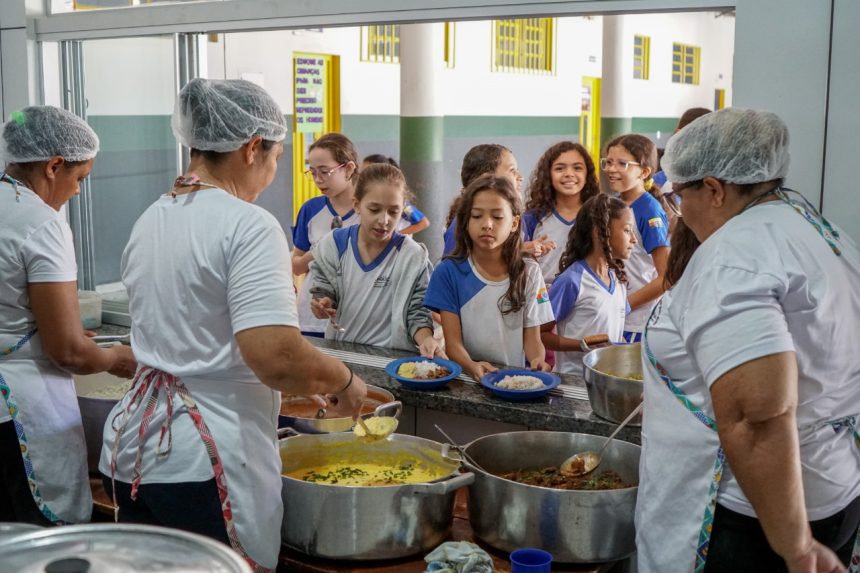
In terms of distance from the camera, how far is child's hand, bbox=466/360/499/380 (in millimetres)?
2545

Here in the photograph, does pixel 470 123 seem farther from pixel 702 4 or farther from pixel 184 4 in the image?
pixel 702 4

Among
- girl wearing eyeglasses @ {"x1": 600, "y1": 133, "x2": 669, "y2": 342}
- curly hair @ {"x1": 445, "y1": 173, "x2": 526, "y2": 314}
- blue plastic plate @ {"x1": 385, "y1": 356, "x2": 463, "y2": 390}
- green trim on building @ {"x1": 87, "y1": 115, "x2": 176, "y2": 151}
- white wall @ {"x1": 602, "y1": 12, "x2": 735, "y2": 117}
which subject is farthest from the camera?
white wall @ {"x1": 602, "y1": 12, "x2": 735, "y2": 117}

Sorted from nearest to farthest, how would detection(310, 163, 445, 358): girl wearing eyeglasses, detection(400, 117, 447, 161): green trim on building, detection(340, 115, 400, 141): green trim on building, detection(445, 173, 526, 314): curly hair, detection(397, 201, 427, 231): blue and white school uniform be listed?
detection(445, 173, 526, 314): curly hair < detection(310, 163, 445, 358): girl wearing eyeglasses < detection(397, 201, 427, 231): blue and white school uniform < detection(400, 117, 447, 161): green trim on building < detection(340, 115, 400, 141): green trim on building

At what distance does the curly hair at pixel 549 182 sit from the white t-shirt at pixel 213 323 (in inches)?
96.9

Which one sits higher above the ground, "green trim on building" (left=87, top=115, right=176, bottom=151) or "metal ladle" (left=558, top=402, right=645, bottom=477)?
"green trim on building" (left=87, top=115, right=176, bottom=151)

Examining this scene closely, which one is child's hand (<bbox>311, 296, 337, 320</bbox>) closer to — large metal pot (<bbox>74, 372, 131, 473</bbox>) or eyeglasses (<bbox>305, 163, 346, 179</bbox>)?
large metal pot (<bbox>74, 372, 131, 473</bbox>)

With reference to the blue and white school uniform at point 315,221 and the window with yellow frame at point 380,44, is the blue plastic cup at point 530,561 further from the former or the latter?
the window with yellow frame at point 380,44

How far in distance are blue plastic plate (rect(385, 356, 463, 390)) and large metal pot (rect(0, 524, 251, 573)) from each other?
56.4 inches

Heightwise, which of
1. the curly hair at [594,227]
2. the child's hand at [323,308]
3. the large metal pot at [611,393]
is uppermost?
the curly hair at [594,227]

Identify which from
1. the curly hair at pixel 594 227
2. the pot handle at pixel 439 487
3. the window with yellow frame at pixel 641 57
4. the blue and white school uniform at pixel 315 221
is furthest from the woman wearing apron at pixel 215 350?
the window with yellow frame at pixel 641 57

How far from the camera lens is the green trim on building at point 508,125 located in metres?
9.64

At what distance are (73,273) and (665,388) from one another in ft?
4.21

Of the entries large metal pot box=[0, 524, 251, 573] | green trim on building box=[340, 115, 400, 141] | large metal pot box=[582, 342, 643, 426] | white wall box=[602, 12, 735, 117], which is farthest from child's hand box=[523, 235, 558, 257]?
white wall box=[602, 12, 735, 117]

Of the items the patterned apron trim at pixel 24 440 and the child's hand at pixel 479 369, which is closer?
the patterned apron trim at pixel 24 440
